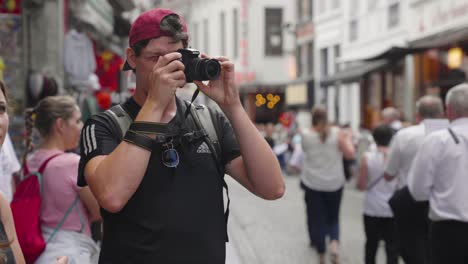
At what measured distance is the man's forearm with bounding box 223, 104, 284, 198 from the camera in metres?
2.98

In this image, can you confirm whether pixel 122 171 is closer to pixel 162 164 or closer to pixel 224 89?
pixel 162 164

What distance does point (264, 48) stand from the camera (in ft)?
158

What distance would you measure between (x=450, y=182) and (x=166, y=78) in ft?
10.6

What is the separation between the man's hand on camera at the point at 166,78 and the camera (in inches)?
108

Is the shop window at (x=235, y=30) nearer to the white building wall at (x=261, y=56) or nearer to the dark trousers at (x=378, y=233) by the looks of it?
the white building wall at (x=261, y=56)

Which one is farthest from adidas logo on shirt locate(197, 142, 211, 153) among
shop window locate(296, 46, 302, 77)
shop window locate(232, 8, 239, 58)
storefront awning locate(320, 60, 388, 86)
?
shop window locate(232, 8, 239, 58)

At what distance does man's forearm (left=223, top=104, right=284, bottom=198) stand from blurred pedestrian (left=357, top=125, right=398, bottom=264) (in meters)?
5.04

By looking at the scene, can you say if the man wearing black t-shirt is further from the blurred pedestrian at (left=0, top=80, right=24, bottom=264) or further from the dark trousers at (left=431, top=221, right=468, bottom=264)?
the dark trousers at (left=431, top=221, right=468, bottom=264)

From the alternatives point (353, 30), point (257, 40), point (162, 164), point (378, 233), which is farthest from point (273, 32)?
point (162, 164)

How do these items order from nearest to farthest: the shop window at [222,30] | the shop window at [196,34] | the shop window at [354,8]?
1. the shop window at [354,8]
2. the shop window at [222,30]
3. the shop window at [196,34]

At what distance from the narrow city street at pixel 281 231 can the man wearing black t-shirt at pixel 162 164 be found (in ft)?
6.89

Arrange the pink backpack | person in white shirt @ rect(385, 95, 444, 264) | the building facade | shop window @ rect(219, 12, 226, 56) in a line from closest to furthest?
1. the pink backpack
2. person in white shirt @ rect(385, 95, 444, 264)
3. the building facade
4. shop window @ rect(219, 12, 226, 56)

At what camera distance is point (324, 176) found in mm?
9266

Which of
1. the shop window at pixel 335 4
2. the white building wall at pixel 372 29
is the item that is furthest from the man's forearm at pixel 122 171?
the shop window at pixel 335 4
